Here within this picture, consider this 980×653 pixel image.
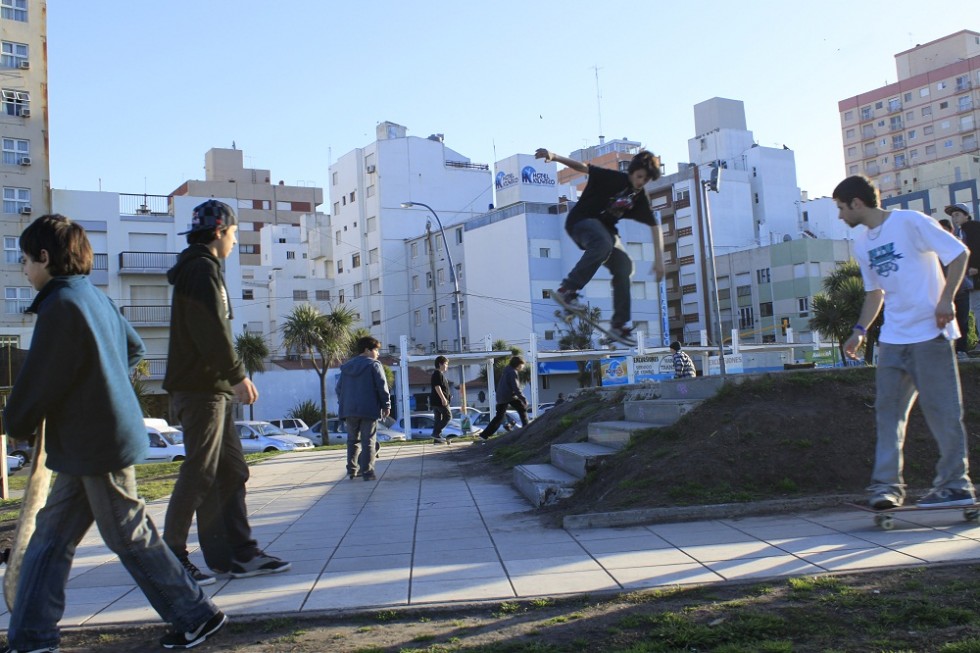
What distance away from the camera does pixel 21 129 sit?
156 ft

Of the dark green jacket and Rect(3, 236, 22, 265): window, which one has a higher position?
Rect(3, 236, 22, 265): window

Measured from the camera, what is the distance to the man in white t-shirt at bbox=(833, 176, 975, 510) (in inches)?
236

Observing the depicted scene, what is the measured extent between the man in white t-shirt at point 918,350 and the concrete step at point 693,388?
2800 millimetres

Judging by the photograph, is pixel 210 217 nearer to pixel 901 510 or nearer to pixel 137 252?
pixel 901 510

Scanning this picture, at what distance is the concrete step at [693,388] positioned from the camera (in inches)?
360

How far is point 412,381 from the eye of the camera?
190 feet

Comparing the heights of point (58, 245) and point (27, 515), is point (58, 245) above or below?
above

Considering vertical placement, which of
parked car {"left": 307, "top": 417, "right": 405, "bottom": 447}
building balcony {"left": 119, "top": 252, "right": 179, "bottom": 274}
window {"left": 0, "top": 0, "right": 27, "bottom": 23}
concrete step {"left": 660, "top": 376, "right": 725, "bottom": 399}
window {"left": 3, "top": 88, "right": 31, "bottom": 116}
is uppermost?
window {"left": 0, "top": 0, "right": 27, "bottom": 23}

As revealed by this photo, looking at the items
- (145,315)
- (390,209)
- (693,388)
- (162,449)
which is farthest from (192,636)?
(390,209)

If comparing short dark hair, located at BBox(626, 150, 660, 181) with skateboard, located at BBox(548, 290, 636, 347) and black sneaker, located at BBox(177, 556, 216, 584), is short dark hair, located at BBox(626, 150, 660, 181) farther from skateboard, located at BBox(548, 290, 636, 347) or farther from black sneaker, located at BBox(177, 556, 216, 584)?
black sneaker, located at BBox(177, 556, 216, 584)

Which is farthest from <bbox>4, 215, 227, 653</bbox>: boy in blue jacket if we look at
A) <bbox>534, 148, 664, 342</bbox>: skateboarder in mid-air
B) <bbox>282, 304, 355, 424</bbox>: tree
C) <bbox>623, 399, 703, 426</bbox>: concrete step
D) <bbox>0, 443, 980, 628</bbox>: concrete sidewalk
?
<bbox>282, 304, 355, 424</bbox>: tree

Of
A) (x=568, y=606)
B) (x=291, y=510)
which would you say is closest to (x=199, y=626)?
(x=568, y=606)

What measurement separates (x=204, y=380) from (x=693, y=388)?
583 cm

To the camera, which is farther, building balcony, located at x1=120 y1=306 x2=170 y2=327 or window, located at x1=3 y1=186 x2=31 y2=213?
building balcony, located at x1=120 y1=306 x2=170 y2=327
